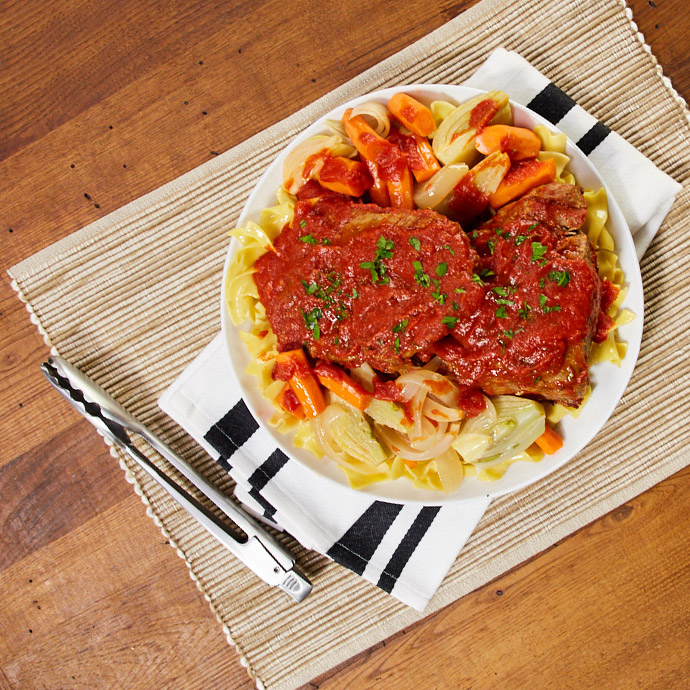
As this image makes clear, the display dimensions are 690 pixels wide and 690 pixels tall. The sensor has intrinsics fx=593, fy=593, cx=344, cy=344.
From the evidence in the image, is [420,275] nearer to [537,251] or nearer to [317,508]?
[537,251]

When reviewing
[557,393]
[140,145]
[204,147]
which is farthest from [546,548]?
[140,145]

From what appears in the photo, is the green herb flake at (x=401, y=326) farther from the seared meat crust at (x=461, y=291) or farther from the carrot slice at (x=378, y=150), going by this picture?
the carrot slice at (x=378, y=150)

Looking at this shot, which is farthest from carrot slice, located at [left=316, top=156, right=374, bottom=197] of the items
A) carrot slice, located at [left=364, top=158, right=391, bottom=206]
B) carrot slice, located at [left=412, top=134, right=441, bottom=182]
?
carrot slice, located at [left=412, top=134, right=441, bottom=182]

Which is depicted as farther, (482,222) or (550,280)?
(482,222)

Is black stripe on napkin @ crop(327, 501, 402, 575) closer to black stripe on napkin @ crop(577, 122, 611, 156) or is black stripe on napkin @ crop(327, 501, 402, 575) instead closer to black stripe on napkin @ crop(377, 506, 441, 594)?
black stripe on napkin @ crop(377, 506, 441, 594)

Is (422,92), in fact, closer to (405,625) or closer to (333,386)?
(333,386)

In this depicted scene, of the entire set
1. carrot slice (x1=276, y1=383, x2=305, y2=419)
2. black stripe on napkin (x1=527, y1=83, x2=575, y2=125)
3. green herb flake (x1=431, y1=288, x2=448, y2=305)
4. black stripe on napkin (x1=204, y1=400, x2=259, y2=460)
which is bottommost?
black stripe on napkin (x1=204, y1=400, x2=259, y2=460)

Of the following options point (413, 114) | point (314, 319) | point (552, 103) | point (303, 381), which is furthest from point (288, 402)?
point (552, 103)

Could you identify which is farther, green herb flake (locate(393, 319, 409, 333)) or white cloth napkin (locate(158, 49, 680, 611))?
white cloth napkin (locate(158, 49, 680, 611))
